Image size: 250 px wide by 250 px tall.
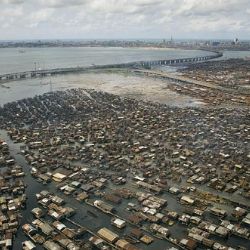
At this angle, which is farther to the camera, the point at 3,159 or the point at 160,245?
the point at 3,159

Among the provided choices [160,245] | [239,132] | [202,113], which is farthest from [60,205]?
[202,113]

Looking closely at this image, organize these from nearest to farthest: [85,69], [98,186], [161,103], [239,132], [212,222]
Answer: [212,222]
[98,186]
[239,132]
[161,103]
[85,69]

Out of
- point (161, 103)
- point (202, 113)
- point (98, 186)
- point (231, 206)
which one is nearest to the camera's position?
point (231, 206)

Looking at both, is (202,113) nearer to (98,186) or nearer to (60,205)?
(98,186)

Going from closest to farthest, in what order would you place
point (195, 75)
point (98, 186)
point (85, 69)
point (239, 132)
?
1. point (98, 186)
2. point (239, 132)
3. point (195, 75)
4. point (85, 69)

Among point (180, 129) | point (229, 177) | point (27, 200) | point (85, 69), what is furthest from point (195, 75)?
point (27, 200)

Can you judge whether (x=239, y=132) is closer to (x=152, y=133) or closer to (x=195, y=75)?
(x=152, y=133)
